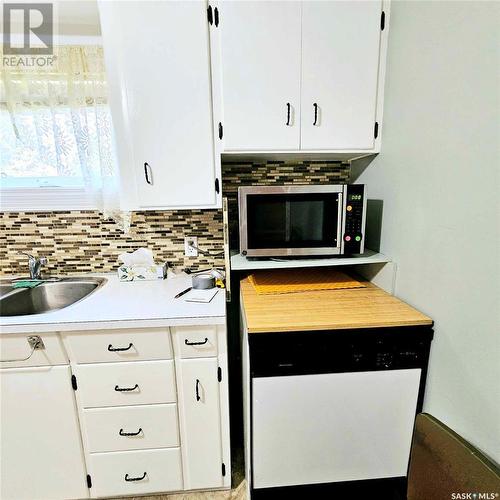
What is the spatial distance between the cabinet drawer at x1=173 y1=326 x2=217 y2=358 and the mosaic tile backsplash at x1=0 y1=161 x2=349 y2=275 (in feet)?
2.07

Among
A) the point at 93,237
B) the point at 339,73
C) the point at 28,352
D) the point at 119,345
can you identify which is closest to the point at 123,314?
the point at 119,345

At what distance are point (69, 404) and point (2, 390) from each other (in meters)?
0.27

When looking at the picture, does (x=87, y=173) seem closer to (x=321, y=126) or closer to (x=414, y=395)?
(x=321, y=126)

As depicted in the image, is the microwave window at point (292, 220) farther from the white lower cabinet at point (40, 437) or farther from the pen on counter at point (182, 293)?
the white lower cabinet at point (40, 437)

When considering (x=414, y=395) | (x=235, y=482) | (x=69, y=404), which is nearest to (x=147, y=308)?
(x=69, y=404)

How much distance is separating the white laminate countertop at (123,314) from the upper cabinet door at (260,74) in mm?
754

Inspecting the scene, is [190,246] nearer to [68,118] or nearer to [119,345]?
[119,345]

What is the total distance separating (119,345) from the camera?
109 cm

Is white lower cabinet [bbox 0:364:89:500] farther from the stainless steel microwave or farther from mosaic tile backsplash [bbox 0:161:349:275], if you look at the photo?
the stainless steel microwave

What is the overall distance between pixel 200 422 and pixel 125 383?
0.38 m

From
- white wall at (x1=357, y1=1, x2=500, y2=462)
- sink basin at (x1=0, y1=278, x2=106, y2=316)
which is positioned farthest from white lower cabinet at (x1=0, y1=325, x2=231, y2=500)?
white wall at (x1=357, y1=1, x2=500, y2=462)

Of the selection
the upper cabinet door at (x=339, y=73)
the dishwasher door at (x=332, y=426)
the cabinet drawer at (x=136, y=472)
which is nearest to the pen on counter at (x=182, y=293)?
the dishwasher door at (x=332, y=426)

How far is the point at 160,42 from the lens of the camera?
1.16 meters

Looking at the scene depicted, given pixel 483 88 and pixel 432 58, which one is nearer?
pixel 483 88
